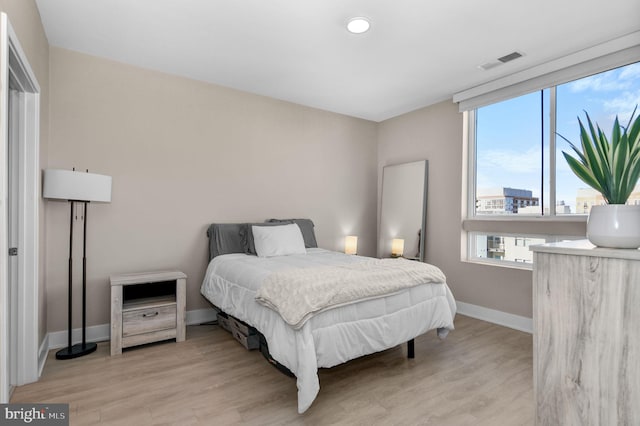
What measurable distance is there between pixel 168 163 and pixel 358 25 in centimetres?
229

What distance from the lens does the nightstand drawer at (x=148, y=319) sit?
2.80 metres

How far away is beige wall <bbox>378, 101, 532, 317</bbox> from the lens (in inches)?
142

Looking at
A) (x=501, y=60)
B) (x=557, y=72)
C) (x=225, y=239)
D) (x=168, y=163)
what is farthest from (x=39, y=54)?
(x=557, y=72)

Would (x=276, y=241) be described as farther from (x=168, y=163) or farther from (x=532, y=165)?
(x=532, y=165)

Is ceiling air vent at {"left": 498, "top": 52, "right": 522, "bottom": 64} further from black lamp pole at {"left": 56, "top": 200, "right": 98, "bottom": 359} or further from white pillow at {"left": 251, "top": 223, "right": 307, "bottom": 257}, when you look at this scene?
black lamp pole at {"left": 56, "top": 200, "right": 98, "bottom": 359}

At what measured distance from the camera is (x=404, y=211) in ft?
15.4

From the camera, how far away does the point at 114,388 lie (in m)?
2.23

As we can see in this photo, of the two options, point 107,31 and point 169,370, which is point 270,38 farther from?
point 169,370

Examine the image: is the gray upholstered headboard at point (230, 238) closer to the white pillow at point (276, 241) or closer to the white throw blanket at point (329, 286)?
the white pillow at point (276, 241)

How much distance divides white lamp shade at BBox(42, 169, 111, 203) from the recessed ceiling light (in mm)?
2347

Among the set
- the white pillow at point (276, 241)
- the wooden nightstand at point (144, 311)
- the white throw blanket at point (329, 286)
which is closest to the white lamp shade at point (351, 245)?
the white pillow at point (276, 241)

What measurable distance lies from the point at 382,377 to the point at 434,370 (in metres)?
0.43

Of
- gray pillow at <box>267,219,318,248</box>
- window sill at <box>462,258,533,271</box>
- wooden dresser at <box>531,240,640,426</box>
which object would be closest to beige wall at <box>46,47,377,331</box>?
gray pillow at <box>267,219,318,248</box>

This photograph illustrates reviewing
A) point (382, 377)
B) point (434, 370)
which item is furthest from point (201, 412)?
point (434, 370)
